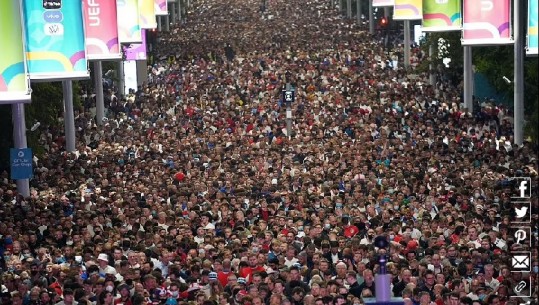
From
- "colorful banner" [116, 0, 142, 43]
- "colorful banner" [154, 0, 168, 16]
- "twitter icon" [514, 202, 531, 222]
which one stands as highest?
"colorful banner" [116, 0, 142, 43]

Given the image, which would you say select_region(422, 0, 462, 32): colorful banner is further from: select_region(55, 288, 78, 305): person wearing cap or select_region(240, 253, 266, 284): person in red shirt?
select_region(55, 288, 78, 305): person wearing cap

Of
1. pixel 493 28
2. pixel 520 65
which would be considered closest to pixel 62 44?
pixel 493 28

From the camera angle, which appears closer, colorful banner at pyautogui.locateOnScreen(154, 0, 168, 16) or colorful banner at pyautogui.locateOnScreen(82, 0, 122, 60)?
colorful banner at pyautogui.locateOnScreen(82, 0, 122, 60)

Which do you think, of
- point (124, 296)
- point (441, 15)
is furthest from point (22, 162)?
point (124, 296)

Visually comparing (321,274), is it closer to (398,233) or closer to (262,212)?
(398,233)

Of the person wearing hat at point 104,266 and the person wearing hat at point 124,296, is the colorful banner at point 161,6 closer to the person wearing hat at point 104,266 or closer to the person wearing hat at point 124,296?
the person wearing hat at point 104,266

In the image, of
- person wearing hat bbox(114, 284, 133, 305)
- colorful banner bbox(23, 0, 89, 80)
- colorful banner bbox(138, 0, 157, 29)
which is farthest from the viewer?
colorful banner bbox(138, 0, 157, 29)

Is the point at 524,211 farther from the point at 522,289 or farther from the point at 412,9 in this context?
the point at 412,9

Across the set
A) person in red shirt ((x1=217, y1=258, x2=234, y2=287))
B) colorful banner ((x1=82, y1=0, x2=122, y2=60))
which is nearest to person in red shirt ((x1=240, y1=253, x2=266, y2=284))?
person in red shirt ((x1=217, y1=258, x2=234, y2=287))
